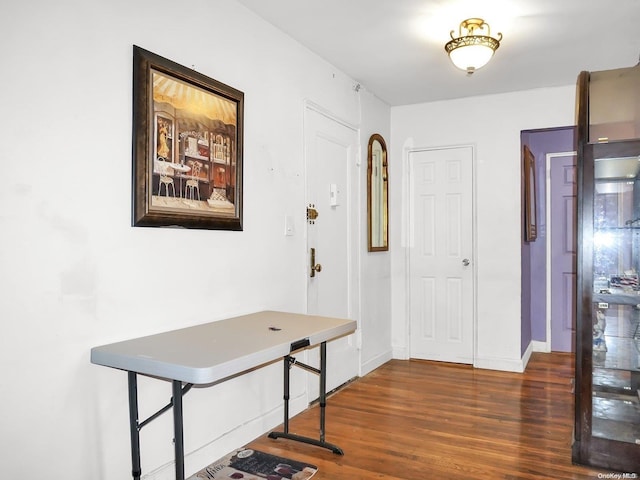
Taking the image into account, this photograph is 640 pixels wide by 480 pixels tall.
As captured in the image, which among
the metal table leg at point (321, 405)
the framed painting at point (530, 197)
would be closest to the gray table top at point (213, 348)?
the metal table leg at point (321, 405)

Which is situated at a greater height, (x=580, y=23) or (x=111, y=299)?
(x=580, y=23)

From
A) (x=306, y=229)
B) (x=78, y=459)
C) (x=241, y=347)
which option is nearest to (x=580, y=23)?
(x=306, y=229)

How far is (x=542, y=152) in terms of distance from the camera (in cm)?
511

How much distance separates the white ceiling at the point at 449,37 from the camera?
278cm

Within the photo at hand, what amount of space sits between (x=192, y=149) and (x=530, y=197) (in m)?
3.53

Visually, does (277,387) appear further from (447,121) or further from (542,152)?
(542,152)

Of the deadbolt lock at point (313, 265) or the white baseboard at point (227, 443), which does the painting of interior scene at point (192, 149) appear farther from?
the white baseboard at point (227, 443)

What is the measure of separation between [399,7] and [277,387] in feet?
7.79

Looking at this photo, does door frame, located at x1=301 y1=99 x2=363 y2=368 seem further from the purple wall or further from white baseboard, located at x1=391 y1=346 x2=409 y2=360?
the purple wall

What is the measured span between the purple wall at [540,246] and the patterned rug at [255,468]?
3256mm

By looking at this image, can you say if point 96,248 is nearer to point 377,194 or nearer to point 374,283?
point 374,283

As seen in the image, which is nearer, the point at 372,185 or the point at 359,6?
the point at 359,6

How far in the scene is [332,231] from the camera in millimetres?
3744

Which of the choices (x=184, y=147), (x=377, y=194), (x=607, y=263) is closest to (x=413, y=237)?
(x=377, y=194)
